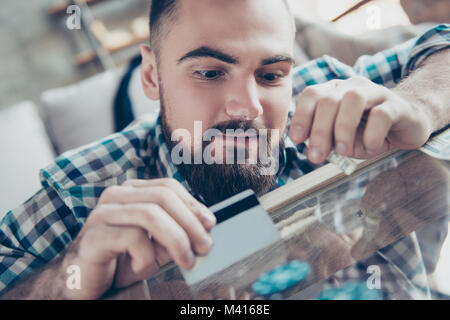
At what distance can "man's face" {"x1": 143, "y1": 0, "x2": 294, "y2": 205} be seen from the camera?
1.78ft

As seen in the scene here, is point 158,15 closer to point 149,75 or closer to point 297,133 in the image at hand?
point 149,75

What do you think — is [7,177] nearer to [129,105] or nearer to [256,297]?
[129,105]

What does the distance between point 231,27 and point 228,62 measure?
0.07 m

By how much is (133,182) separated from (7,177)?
885 mm

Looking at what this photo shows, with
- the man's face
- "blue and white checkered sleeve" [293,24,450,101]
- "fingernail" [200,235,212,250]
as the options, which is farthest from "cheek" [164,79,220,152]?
"blue and white checkered sleeve" [293,24,450,101]

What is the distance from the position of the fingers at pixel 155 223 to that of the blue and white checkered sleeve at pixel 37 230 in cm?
41

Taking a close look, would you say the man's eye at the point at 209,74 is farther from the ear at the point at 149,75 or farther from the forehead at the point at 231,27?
the ear at the point at 149,75

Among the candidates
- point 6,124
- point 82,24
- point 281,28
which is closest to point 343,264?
point 281,28

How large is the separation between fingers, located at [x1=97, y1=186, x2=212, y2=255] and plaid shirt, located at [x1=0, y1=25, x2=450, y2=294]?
0.36 metres

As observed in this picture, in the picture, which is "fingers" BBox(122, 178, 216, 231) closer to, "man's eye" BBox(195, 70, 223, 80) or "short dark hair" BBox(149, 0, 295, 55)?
"man's eye" BBox(195, 70, 223, 80)

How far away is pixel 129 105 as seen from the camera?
3.70 ft

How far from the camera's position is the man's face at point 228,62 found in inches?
21.4

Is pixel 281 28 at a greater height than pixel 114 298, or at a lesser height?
greater

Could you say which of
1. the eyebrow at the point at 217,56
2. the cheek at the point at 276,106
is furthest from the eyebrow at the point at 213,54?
the cheek at the point at 276,106
